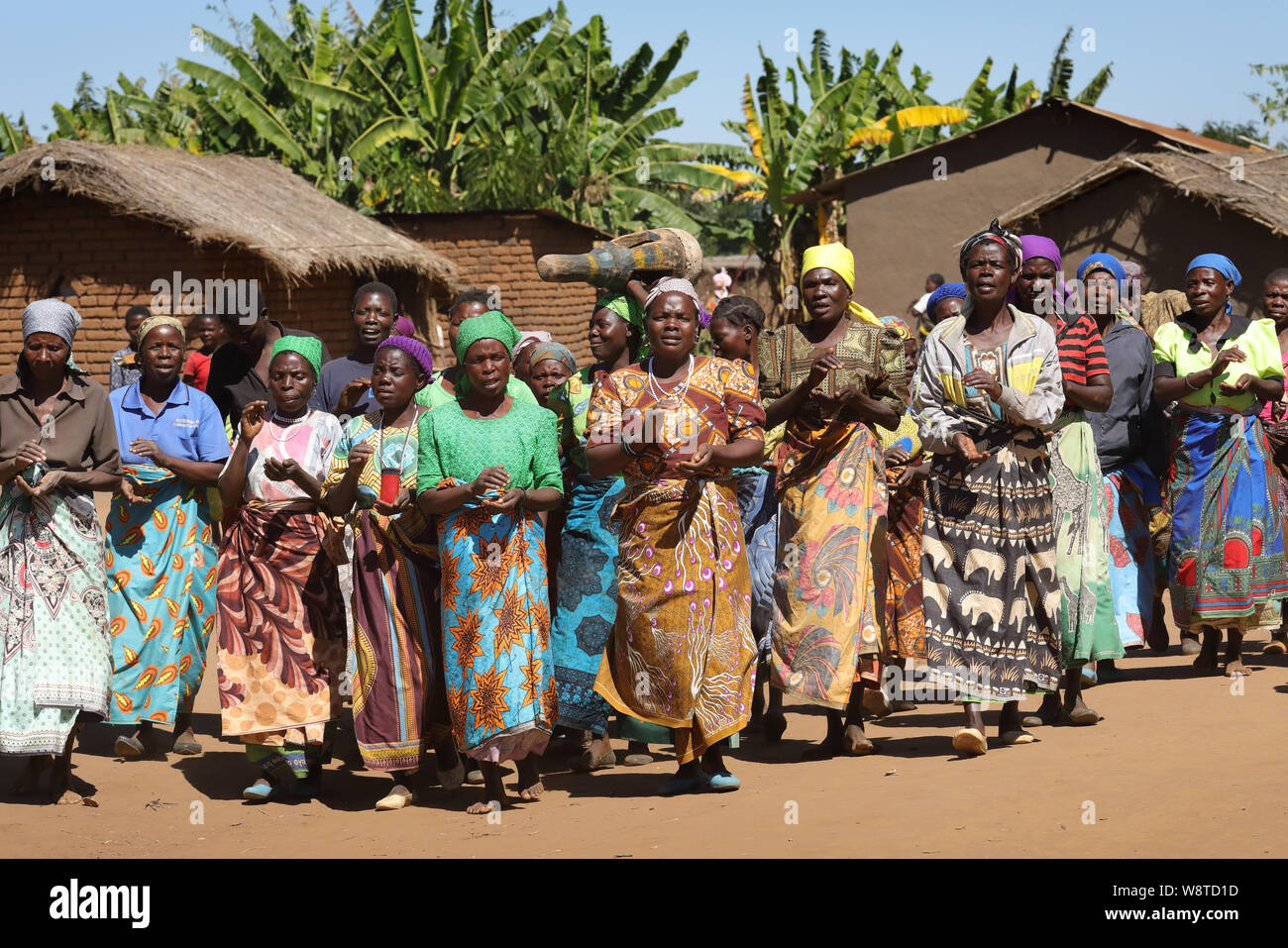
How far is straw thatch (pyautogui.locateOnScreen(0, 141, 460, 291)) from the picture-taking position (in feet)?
55.1

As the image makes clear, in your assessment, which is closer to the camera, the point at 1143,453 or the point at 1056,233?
the point at 1143,453

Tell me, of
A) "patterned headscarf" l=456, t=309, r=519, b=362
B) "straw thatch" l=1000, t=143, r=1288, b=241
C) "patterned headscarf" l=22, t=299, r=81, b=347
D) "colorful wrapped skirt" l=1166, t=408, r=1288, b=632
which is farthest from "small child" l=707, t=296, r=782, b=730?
"straw thatch" l=1000, t=143, r=1288, b=241

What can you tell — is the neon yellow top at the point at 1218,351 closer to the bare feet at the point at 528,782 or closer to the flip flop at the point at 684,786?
the flip flop at the point at 684,786

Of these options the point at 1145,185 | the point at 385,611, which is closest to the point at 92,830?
the point at 385,611

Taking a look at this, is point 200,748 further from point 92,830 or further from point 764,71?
point 764,71

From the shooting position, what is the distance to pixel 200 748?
7469mm

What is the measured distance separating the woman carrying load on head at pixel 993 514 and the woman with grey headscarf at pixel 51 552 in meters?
3.68

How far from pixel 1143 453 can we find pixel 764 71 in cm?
1770

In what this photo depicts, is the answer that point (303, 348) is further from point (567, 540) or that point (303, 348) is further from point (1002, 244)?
point (1002, 244)

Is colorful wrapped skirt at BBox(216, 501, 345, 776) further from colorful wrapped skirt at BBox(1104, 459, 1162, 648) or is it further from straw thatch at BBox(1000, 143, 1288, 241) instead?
straw thatch at BBox(1000, 143, 1288, 241)

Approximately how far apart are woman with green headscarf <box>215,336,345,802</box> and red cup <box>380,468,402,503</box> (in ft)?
1.01

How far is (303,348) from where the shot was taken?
6.50 metres

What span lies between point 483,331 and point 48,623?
2.28 m

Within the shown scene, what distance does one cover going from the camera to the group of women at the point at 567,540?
595 centimetres
